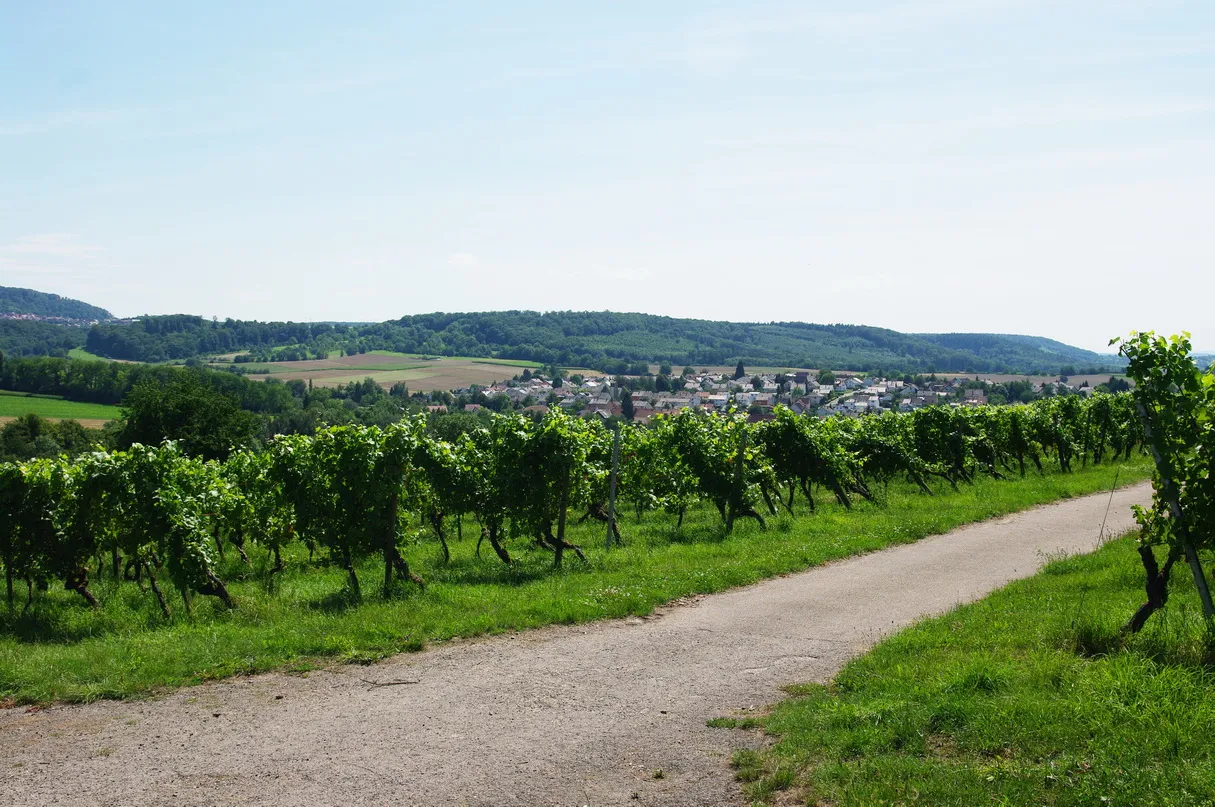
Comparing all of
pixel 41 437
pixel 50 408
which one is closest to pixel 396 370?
pixel 50 408

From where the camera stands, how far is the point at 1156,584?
8.33 metres

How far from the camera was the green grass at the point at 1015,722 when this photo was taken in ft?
18.8

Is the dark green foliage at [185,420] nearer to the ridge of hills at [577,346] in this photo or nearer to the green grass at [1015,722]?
the green grass at [1015,722]

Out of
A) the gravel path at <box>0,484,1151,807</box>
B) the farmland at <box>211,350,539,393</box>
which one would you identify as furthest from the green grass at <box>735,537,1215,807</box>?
the farmland at <box>211,350,539,393</box>

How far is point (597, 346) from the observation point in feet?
584

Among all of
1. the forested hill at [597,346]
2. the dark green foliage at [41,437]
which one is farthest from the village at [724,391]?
the forested hill at [597,346]

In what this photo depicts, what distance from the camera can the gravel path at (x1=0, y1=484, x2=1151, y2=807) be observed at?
21.9ft

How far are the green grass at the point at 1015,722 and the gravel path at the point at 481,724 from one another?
686 millimetres

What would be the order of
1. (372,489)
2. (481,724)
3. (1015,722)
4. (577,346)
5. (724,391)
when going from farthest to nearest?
1. (577,346)
2. (724,391)
3. (372,489)
4. (481,724)
5. (1015,722)

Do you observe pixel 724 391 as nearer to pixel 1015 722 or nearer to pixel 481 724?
pixel 481 724

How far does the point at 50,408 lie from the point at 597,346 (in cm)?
10828

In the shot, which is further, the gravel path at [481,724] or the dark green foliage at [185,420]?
the dark green foliage at [185,420]

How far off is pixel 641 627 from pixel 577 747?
4143 millimetres

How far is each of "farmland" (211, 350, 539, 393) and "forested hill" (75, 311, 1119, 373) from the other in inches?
401
